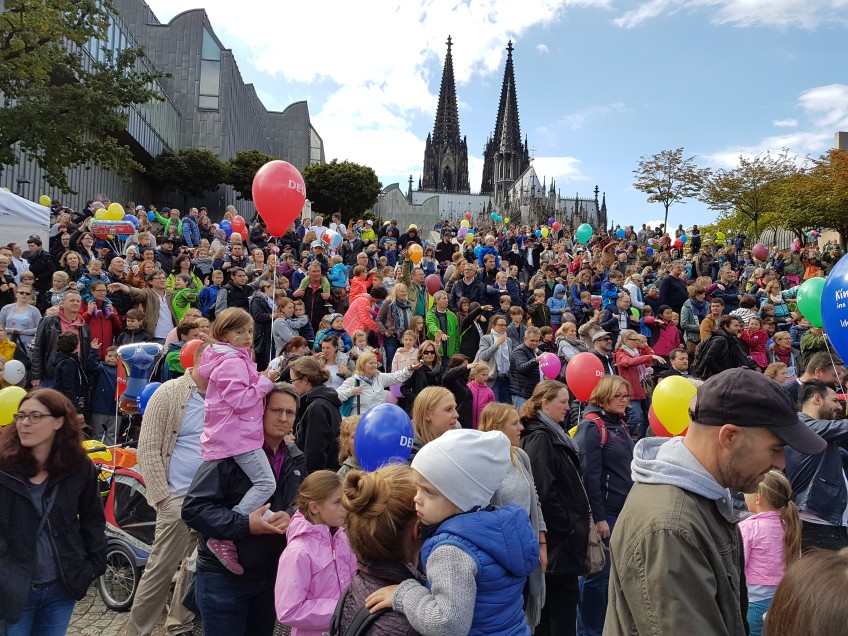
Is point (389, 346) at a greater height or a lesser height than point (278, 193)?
lesser

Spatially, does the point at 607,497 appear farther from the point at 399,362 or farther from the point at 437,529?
the point at 399,362

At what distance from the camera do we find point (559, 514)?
4055 millimetres

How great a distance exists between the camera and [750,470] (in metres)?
1.85

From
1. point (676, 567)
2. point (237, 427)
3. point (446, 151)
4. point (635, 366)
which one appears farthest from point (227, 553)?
point (446, 151)

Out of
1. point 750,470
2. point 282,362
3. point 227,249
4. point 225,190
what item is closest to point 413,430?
point 750,470

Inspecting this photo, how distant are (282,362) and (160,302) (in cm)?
298

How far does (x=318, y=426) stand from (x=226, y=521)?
2.04m

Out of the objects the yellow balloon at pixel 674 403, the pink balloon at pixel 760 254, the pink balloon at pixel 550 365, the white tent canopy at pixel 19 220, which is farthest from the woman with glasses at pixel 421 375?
the pink balloon at pixel 760 254

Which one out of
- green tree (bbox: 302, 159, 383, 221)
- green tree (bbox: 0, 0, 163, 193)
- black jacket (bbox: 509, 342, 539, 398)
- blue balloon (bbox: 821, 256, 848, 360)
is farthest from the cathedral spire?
blue balloon (bbox: 821, 256, 848, 360)

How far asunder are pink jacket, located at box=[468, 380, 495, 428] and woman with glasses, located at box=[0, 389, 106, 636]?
182 inches

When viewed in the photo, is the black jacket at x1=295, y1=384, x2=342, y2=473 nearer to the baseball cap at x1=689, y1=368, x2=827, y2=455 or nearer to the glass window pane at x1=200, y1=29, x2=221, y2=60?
the baseball cap at x1=689, y1=368, x2=827, y2=455

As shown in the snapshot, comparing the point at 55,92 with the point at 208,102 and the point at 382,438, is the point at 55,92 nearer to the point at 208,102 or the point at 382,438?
the point at 382,438

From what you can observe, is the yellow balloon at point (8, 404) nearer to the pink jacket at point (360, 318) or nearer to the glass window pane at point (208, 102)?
the pink jacket at point (360, 318)

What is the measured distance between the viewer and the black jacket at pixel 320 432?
16.9 ft
